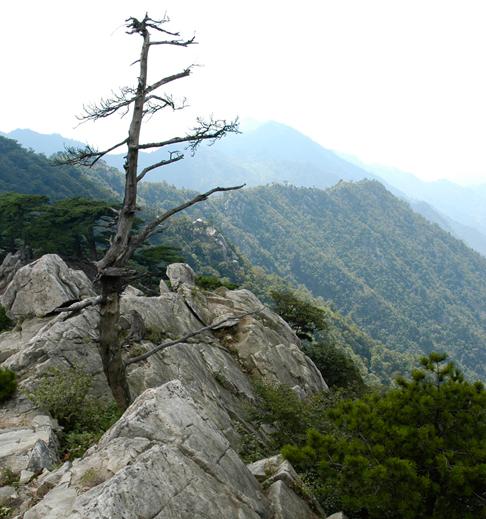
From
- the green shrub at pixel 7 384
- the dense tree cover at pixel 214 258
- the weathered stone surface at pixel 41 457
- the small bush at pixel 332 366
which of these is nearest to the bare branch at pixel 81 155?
the weathered stone surface at pixel 41 457

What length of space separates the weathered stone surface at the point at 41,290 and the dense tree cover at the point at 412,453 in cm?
1466

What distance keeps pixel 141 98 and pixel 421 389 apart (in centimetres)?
806

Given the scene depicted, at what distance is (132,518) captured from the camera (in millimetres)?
5031

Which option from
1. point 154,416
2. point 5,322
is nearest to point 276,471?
point 154,416

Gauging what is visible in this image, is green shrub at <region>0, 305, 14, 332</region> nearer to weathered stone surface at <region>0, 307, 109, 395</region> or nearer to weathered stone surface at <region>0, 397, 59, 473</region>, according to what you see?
weathered stone surface at <region>0, 307, 109, 395</region>

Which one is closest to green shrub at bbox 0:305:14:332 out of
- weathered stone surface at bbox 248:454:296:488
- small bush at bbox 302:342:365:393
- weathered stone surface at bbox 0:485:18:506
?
weathered stone surface at bbox 0:485:18:506

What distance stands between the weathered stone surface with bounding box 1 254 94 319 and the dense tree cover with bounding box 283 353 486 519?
48.1ft

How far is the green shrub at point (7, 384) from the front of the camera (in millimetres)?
11336

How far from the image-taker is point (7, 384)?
11.5 meters

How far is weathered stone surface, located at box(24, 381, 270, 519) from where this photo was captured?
529 centimetres

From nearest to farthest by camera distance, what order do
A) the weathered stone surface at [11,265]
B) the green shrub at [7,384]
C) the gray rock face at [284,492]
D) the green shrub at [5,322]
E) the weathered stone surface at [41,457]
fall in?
the gray rock face at [284,492] → the weathered stone surface at [41,457] → the green shrub at [7,384] → the green shrub at [5,322] → the weathered stone surface at [11,265]

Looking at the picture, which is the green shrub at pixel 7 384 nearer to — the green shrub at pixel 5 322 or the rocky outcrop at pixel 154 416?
the rocky outcrop at pixel 154 416

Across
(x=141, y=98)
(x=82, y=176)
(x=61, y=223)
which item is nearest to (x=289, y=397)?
(x=141, y=98)

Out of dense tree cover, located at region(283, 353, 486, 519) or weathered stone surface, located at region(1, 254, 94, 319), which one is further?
weathered stone surface, located at region(1, 254, 94, 319)
